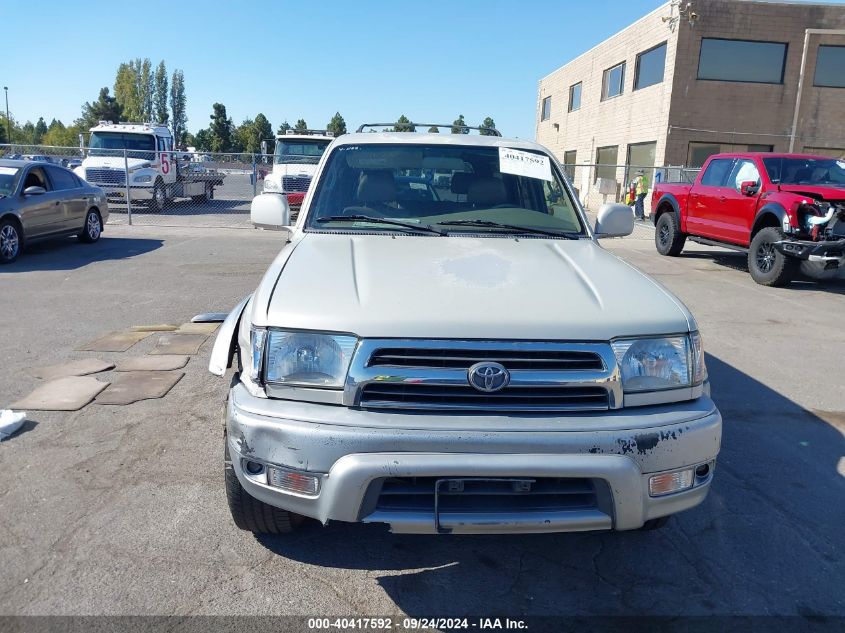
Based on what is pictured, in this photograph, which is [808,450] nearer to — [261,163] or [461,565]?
[461,565]

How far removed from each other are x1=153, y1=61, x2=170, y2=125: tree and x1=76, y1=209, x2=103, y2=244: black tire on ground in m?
106

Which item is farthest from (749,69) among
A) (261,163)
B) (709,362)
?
(709,362)

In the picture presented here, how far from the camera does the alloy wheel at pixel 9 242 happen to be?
401 inches

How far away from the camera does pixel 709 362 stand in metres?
6.05

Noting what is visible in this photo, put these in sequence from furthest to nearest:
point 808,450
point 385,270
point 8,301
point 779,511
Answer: point 8,301
point 808,450
point 779,511
point 385,270

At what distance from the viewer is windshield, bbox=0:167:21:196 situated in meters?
10.5

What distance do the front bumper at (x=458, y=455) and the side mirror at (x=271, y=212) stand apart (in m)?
1.96

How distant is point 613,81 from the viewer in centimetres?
2778

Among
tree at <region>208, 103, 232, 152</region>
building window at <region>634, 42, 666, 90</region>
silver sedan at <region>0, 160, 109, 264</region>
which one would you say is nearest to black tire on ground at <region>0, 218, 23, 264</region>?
silver sedan at <region>0, 160, 109, 264</region>

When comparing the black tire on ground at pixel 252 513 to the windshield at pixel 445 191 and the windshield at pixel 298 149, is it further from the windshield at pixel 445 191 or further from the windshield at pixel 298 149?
the windshield at pixel 298 149

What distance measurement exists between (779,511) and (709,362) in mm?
2782

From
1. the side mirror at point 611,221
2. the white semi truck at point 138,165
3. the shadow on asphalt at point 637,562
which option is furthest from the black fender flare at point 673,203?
the white semi truck at point 138,165

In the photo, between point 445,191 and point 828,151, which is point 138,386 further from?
point 828,151

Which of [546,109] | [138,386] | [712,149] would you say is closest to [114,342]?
[138,386]
